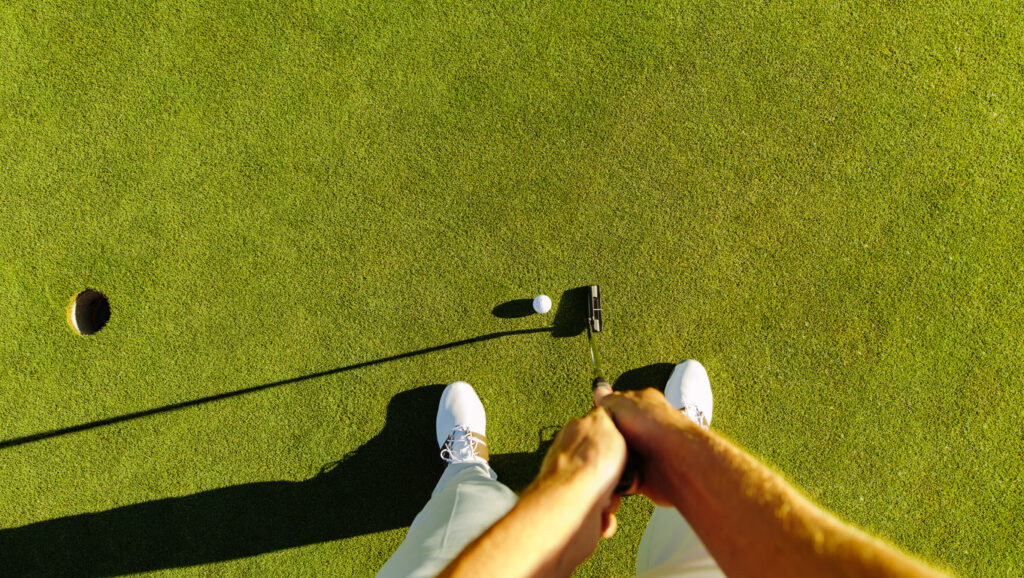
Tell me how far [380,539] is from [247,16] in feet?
12.2

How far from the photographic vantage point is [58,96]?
3.37 meters

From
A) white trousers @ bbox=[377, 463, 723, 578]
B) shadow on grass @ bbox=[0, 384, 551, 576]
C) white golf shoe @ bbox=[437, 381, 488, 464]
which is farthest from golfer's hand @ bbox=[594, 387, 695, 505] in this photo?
shadow on grass @ bbox=[0, 384, 551, 576]

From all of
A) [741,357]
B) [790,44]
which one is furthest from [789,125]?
[741,357]

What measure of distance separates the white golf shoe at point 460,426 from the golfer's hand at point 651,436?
1.48m

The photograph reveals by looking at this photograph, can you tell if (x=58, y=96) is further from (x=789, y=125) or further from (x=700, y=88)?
(x=789, y=125)

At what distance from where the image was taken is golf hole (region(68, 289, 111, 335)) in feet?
10.6

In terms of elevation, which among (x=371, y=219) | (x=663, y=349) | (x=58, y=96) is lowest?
(x=663, y=349)

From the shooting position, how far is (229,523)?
3010mm

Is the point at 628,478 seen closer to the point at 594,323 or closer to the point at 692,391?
the point at 594,323

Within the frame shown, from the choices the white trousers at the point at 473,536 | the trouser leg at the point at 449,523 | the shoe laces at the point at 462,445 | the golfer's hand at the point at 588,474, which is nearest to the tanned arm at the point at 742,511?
the golfer's hand at the point at 588,474

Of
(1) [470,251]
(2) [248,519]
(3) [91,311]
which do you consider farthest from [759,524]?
(3) [91,311]

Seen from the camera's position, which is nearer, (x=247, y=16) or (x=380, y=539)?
(x=380, y=539)

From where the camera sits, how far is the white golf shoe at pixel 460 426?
9.62 ft

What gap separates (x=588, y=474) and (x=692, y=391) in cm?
186
